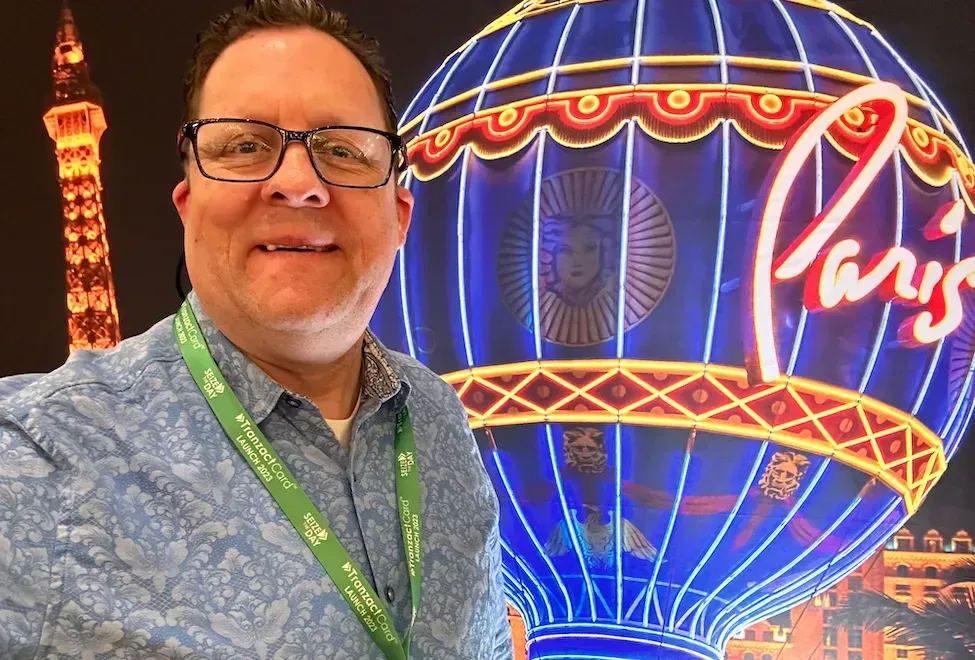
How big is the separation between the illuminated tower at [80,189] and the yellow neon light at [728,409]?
966mm

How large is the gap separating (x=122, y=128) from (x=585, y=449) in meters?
1.43

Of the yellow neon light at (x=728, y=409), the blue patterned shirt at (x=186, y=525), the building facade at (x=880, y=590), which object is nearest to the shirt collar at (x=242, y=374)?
the blue patterned shirt at (x=186, y=525)

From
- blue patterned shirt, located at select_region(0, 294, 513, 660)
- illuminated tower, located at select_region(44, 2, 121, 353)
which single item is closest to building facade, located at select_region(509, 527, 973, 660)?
blue patterned shirt, located at select_region(0, 294, 513, 660)

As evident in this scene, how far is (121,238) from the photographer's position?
1.90 metres

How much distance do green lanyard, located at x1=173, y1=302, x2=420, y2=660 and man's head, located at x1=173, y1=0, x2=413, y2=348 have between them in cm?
6

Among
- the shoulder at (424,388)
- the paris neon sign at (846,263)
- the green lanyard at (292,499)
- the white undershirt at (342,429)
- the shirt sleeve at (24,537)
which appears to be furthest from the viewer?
the paris neon sign at (846,263)

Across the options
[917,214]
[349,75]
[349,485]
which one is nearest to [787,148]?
[917,214]

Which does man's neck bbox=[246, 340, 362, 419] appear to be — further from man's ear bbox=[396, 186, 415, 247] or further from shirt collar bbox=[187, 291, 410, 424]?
man's ear bbox=[396, 186, 415, 247]

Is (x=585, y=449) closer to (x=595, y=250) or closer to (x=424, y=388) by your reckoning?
(x=595, y=250)

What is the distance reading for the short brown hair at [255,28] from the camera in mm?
842

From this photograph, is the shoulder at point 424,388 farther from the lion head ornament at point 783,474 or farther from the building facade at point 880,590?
the building facade at point 880,590

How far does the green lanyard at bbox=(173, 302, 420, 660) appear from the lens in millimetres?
795

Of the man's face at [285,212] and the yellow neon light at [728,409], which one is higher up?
the man's face at [285,212]

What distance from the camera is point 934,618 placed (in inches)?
70.6
